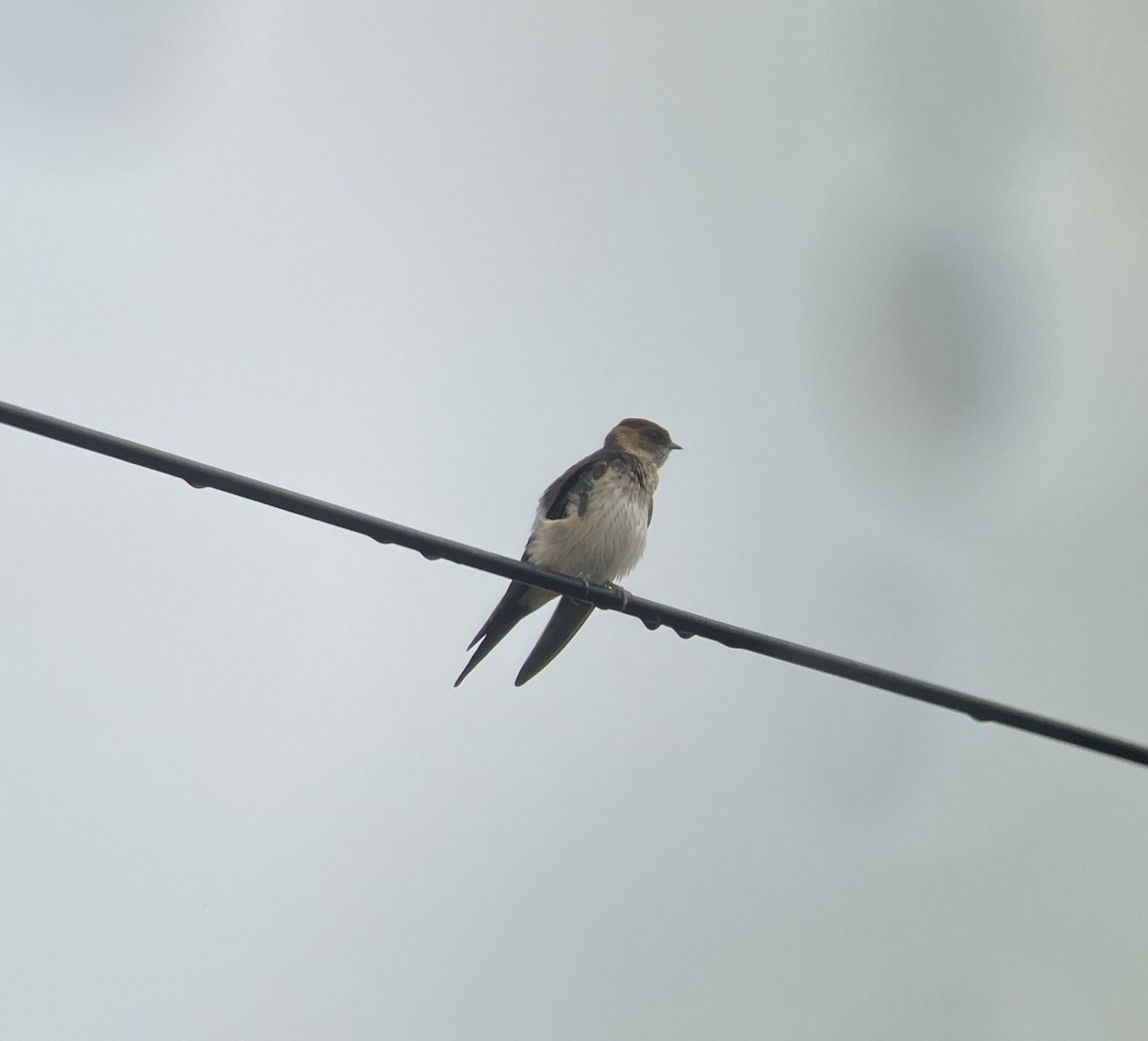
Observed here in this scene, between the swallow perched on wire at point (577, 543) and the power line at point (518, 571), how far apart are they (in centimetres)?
245

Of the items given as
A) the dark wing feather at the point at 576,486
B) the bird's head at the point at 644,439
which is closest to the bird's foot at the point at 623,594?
the dark wing feather at the point at 576,486

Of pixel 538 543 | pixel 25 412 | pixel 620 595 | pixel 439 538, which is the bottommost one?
pixel 25 412

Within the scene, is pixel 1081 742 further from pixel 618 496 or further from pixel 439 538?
pixel 618 496

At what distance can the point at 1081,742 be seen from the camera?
12.0ft

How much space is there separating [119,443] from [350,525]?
26.6 inches

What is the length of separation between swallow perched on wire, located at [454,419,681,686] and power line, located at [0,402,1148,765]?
8.05 ft

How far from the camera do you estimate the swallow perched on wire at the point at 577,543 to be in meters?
6.83

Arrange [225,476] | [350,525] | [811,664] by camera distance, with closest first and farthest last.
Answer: [225,476]
[350,525]
[811,664]

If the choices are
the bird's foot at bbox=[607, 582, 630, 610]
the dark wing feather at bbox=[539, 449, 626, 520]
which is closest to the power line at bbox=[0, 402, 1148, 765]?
the bird's foot at bbox=[607, 582, 630, 610]

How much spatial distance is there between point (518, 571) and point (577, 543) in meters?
2.91

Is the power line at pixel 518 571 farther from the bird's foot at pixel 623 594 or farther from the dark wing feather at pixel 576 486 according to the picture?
the dark wing feather at pixel 576 486

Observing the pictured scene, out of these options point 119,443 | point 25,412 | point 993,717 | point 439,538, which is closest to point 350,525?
point 439,538

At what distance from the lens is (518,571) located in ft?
13.3

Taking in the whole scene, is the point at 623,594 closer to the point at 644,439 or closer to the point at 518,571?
the point at 518,571
